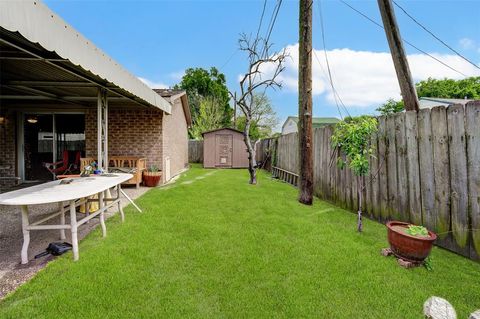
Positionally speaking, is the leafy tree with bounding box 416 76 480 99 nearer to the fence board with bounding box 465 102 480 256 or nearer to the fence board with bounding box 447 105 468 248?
the fence board with bounding box 447 105 468 248

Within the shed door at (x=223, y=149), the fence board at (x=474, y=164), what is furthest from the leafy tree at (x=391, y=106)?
the fence board at (x=474, y=164)

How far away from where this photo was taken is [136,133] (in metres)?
8.69

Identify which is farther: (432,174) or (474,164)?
(432,174)

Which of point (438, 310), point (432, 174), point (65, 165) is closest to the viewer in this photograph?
point (438, 310)

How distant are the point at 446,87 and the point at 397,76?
37.1 m

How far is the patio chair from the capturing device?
26.2 ft

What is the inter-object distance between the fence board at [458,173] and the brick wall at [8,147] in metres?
11.1

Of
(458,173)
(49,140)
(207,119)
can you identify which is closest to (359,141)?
(458,173)

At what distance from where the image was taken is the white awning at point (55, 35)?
1940 millimetres

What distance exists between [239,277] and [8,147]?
9.62 m

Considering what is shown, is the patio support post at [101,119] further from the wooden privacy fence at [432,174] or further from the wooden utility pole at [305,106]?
the wooden privacy fence at [432,174]

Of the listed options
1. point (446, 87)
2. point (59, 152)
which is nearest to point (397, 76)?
point (59, 152)

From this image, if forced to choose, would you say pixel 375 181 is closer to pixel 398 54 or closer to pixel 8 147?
pixel 398 54

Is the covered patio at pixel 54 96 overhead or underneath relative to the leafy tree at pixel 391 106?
underneath
